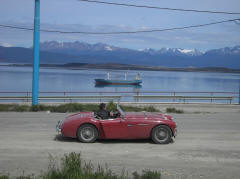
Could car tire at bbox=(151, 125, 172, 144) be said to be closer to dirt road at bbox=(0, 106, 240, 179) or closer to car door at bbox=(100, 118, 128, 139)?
dirt road at bbox=(0, 106, 240, 179)

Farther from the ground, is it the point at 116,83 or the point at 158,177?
the point at 116,83

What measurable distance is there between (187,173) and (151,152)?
1.99m

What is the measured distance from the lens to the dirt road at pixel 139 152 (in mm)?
7642

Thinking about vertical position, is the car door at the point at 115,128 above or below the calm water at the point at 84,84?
below

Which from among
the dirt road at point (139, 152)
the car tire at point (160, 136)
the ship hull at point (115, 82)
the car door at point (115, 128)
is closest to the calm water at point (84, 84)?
the ship hull at point (115, 82)

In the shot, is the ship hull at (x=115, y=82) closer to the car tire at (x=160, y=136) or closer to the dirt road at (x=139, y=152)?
the dirt road at (x=139, y=152)

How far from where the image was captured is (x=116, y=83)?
100625mm

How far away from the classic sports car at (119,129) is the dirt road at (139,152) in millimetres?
247

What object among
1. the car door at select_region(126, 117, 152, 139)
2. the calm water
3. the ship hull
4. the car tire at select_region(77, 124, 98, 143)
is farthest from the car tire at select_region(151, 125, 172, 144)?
the ship hull

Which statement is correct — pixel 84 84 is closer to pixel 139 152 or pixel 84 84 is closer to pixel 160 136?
pixel 160 136

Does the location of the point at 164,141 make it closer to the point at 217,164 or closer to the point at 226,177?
the point at 217,164

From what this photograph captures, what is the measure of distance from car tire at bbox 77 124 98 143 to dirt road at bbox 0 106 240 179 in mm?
220

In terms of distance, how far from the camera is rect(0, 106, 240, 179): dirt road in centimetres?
764

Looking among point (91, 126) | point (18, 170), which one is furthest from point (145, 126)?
point (18, 170)
